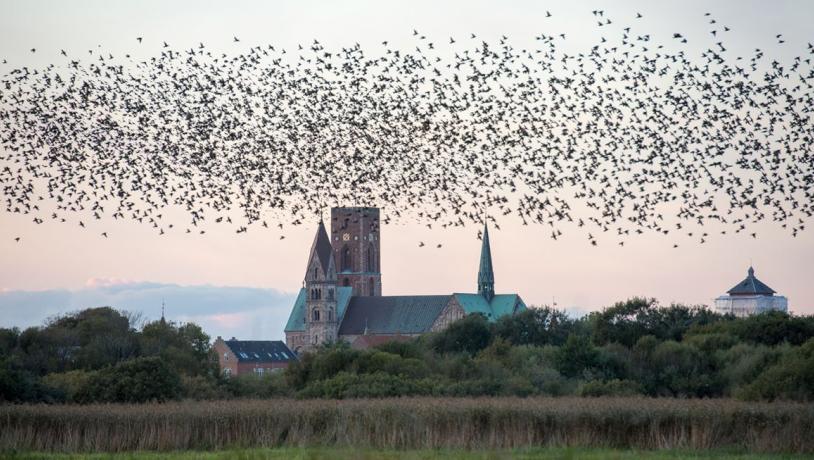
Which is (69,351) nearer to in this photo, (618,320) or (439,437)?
(618,320)

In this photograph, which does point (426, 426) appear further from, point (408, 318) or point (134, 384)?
point (408, 318)

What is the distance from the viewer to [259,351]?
188000 mm

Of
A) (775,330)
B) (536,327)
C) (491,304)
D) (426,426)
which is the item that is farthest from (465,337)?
(491,304)

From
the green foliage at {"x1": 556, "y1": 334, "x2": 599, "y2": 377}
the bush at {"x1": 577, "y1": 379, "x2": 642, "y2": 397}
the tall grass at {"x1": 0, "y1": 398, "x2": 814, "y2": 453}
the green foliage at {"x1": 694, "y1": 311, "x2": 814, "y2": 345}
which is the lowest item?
the tall grass at {"x1": 0, "y1": 398, "x2": 814, "y2": 453}

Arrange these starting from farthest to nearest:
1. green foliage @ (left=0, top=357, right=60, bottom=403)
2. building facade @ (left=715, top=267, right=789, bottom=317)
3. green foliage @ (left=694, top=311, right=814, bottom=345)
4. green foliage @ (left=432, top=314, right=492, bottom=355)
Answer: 1. building facade @ (left=715, top=267, right=789, bottom=317)
2. green foliage @ (left=432, top=314, right=492, bottom=355)
3. green foliage @ (left=694, top=311, right=814, bottom=345)
4. green foliage @ (left=0, top=357, right=60, bottom=403)

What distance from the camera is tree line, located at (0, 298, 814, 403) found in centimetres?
5519

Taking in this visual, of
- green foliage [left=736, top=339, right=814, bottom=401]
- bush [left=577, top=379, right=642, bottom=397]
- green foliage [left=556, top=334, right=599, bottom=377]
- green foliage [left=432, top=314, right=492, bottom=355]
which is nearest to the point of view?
green foliage [left=736, top=339, right=814, bottom=401]

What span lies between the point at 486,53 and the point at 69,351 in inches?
2299

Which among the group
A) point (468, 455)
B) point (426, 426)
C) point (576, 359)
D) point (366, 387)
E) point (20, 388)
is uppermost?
point (576, 359)

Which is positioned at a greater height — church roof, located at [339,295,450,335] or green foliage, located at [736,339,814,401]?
church roof, located at [339,295,450,335]

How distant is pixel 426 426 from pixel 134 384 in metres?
18.2

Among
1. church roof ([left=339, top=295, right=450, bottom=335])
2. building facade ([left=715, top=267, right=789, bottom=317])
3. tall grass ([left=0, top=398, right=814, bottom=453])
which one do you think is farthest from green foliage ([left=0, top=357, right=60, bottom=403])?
church roof ([left=339, top=295, right=450, bottom=335])

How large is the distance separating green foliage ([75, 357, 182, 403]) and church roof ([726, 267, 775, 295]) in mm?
106443

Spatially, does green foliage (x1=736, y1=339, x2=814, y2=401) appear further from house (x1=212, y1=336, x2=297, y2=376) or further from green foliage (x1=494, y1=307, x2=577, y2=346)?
house (x1=212, y1=336, x2=297, y2=376)
